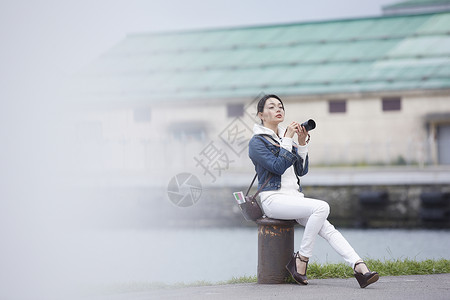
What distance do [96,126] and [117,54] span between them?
23.7 ft

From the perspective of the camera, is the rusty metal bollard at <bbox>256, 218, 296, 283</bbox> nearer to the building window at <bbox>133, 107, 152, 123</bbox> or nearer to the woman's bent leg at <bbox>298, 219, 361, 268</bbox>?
the woman's bent leg at <bbox>298, 219, 361, 268</bbox>

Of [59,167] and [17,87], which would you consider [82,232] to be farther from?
[17,87]

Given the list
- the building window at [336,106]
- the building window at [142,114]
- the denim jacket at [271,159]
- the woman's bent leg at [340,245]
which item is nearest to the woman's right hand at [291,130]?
the denim jacket at [271,159]

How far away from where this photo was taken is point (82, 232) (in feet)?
105

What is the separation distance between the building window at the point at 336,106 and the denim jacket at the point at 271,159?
3013cm

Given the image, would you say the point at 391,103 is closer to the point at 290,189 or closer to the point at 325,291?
the point at 290,189

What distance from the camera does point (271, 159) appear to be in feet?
24.8

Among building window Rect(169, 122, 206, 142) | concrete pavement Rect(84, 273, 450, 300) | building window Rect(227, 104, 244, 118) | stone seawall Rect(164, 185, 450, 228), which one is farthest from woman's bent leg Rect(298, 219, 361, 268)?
→ building window Rect(227, 104, 244, 118)

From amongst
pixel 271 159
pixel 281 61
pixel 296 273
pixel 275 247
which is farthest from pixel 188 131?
→ pixel 271 159

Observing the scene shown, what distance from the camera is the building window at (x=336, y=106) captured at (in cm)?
3759

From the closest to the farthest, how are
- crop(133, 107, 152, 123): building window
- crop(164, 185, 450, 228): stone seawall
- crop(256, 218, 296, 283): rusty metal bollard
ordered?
1. crop(256, 218, 296, 283): rusty metal bollard
2. crop(164, 185, 450, 228): stone seawall
3. crop(133, 107, 152, 123): building window

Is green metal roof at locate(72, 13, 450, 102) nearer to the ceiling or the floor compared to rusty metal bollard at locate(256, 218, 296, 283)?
nearer to the ceiling

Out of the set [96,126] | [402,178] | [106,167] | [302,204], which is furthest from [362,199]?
[302,204]

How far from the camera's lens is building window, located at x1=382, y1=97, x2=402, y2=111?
36688 mm
